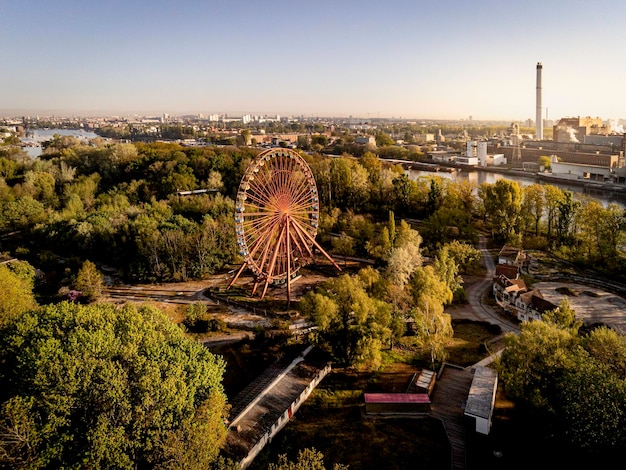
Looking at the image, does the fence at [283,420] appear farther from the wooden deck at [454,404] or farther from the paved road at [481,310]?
the paved road at [481,310]

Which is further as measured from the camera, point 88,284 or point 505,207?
point 505,207

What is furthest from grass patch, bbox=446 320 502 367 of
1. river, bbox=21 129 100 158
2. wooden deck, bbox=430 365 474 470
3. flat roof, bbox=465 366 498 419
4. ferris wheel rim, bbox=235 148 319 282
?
river, bbox=21 129 100 158

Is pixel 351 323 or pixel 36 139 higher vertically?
pixel 36 139

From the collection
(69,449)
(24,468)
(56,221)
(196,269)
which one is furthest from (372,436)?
(56,221)

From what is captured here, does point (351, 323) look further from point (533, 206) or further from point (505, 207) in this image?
point (533, 206)

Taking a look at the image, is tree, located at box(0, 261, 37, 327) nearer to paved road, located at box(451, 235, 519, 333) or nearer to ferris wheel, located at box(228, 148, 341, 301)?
ferris wheel, located at box(228, 148, 341, 301)

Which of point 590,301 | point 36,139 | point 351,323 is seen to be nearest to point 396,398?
point 351,323
